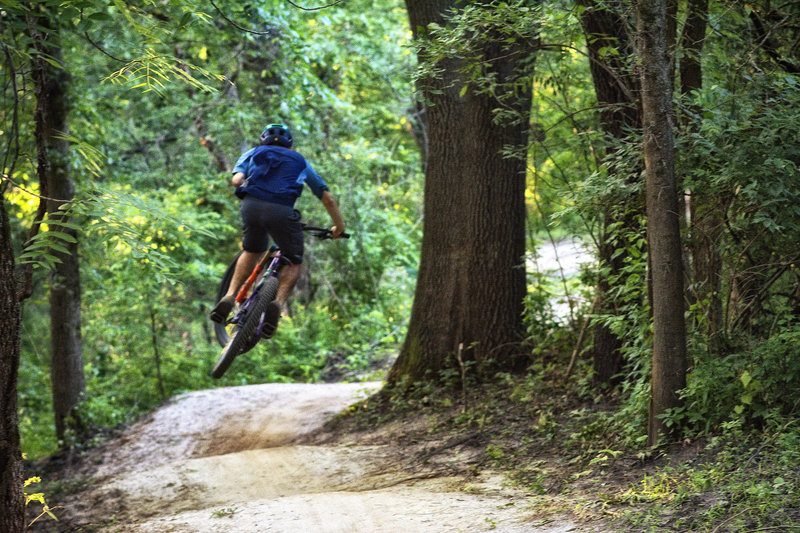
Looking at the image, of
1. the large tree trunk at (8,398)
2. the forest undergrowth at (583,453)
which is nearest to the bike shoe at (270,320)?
the forest undergrowth at (583,453)

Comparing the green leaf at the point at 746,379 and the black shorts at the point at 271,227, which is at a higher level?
the black shorts at the point at 271,227

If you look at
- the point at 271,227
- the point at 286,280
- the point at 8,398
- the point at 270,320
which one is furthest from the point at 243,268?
the point at 8,398

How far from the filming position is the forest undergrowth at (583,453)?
3979 millimetres

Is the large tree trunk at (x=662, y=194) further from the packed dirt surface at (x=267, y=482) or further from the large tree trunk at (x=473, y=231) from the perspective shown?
the large tree trunk at (x=473, y=231)

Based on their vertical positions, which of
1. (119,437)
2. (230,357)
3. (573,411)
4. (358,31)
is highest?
(358,31)

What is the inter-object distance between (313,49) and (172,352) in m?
Answer: 6.90

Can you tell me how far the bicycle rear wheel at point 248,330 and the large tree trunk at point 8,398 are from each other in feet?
9.77

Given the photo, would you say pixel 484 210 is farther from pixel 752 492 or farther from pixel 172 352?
pixel 172 352

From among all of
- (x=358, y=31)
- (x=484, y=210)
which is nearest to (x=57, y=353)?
(x=484, y=210)

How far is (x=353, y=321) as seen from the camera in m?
15.5

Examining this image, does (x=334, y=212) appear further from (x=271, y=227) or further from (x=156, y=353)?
(x=156, y=353)

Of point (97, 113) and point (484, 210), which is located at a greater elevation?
point (97, 113)

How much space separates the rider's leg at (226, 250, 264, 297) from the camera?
25.5 ft

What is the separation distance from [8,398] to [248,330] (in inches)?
126
